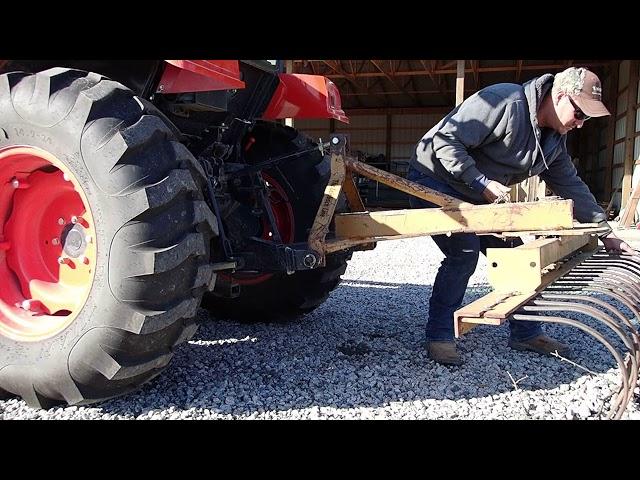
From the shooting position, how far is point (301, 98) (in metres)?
3.52

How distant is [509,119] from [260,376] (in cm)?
191

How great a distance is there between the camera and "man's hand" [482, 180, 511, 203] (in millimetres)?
2873

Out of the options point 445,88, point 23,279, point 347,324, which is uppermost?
point 445,88

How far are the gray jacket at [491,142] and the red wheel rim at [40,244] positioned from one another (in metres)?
1.88

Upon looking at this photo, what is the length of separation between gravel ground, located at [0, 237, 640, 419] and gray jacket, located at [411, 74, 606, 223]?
99 centimetres

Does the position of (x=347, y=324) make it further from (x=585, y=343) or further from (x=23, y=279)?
(x=23, y=279)

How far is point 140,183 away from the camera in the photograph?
2258 millimetres

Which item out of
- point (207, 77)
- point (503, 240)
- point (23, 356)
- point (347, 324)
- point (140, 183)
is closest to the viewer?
point (140, 183)

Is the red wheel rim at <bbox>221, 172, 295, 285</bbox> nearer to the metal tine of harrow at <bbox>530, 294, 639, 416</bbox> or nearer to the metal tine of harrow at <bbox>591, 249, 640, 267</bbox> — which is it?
Answer: the metal tine of harrow at <bbox>530, 294, 639, 416</bbox>

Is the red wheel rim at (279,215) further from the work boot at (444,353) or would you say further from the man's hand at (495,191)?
the man's hand at (495,191)

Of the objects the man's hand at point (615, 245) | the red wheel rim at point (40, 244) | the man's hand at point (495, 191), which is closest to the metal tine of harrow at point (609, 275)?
the man's hand at point (615, 245)

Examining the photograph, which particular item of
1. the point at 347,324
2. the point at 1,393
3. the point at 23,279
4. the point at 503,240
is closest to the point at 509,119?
the point at 503,240

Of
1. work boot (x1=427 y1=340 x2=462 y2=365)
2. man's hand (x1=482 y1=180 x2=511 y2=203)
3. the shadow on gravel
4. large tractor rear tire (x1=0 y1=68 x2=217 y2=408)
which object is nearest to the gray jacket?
man's hand (x1=482 y1=180 x2=511 y2=203)

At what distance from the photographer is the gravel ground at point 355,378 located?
253cm
